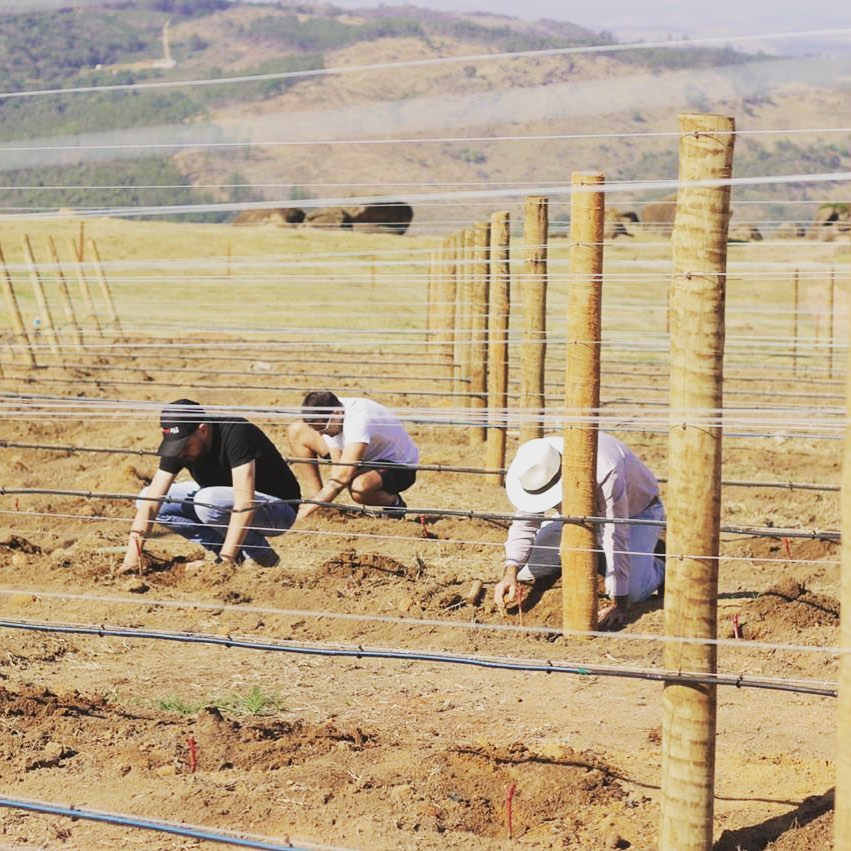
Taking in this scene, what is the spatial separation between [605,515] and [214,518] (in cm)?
230

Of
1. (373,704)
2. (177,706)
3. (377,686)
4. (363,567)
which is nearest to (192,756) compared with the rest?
(177,706)

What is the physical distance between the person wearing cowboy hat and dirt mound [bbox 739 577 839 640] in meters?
0.52

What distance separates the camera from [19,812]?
13.7 ft

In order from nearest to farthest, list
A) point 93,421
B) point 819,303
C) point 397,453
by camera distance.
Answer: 1. point 397,453
2. point 93,421
3. point 819,303

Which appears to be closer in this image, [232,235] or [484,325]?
[484,325]

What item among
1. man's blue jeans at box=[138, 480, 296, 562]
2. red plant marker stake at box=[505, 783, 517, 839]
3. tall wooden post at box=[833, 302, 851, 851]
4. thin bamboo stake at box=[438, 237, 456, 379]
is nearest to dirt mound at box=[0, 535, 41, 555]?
man's blue jeans at box=[138, 480, 296, 562]

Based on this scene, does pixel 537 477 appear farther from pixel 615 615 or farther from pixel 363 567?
pixel 363 567

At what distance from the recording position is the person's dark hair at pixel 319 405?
7438 millimetres

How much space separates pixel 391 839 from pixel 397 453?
406 centimetres

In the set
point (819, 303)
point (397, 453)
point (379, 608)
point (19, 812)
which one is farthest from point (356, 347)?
point (19, 812)

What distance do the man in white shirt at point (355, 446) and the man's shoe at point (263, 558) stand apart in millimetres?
374

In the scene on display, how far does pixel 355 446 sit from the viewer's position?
7.54 metres

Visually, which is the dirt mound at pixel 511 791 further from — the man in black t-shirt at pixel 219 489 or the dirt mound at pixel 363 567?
the man in black t-shirt at pixel 219 489

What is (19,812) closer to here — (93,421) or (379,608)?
(379,608)
